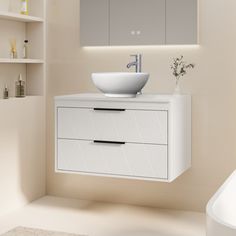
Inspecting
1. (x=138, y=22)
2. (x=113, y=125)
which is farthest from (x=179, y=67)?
(x=113, y=125)

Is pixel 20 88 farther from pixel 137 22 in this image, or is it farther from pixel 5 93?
pixel 137 22

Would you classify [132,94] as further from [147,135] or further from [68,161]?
[68,161]

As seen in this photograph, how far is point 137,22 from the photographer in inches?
148

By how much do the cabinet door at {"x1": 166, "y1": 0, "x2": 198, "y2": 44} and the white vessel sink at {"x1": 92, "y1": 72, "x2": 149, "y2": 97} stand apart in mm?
464

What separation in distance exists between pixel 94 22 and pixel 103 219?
152cm

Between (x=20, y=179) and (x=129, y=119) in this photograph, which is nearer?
(x=129, y=119)

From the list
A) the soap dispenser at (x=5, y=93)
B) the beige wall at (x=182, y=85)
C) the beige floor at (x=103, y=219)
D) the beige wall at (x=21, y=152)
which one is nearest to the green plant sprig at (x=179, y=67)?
the beige wall at (x=182, y=85)

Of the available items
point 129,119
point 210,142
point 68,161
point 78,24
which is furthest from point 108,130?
point 78,24

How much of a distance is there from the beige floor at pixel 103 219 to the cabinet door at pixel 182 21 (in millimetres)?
1301

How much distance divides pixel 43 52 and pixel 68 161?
1.08 metres

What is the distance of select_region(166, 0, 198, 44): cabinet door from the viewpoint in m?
3.59

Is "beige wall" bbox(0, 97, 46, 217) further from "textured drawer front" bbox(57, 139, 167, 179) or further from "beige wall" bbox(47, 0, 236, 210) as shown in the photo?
"textured drawer front" bbox(57, 139, 167, 179)

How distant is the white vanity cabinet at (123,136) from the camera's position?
321 cm

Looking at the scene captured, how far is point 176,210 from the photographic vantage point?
3.81 m
